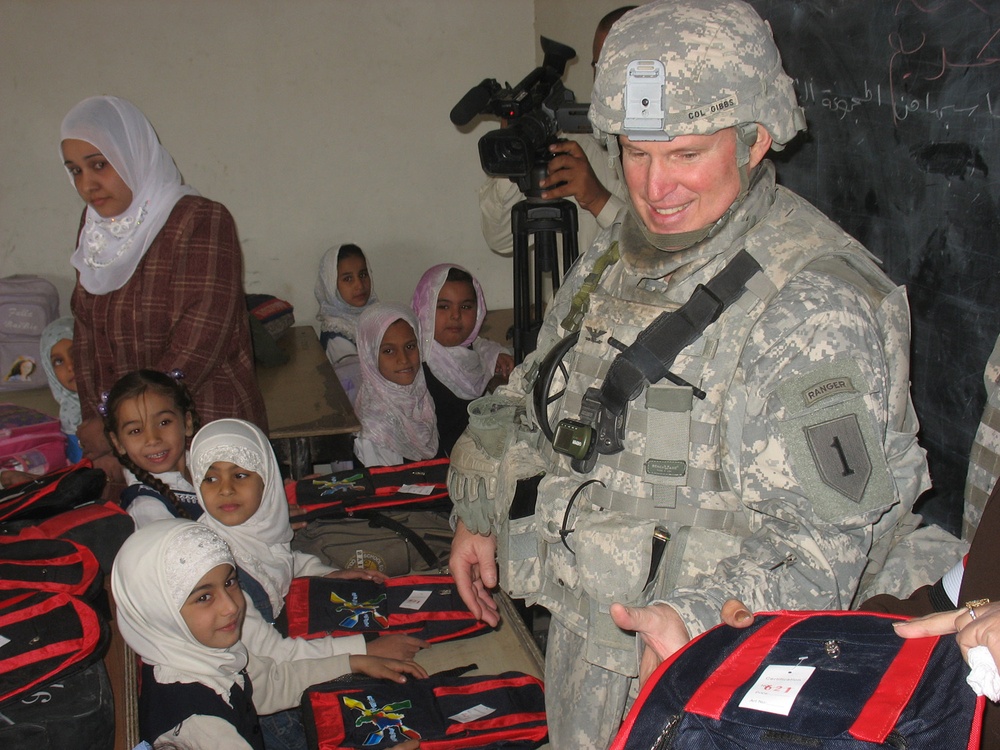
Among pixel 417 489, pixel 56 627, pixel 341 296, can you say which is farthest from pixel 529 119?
pixel 341 296

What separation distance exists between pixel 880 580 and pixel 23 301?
4275 mm

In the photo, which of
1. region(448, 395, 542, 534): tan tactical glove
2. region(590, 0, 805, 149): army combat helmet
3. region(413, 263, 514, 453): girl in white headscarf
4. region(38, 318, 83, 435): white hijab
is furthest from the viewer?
region(413, 263, 514, 453): girl in white headscarf

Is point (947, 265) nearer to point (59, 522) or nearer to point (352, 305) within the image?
point (59, 522)

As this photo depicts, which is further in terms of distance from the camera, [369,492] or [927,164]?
[369,492]

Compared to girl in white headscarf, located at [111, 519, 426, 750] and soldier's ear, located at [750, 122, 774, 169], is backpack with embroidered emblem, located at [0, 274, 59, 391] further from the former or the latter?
soldier's ear, located at [750, 122, 774, 169]

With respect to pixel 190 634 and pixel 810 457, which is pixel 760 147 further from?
pixel 190 634

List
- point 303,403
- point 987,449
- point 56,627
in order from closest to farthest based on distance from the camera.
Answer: point 987,449
point 56,627
point 303,403

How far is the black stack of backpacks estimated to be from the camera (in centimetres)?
179

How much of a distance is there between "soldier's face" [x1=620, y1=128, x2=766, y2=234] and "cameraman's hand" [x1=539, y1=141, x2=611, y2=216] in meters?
1.31

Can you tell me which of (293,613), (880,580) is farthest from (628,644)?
(293,613)

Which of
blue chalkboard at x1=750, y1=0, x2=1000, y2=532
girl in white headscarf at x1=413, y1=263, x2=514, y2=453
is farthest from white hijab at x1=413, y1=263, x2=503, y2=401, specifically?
blue chalkboard at x1=750, y1=0, x2=1000, y2=532

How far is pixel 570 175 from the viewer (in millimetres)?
2576

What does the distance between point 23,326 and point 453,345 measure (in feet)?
7.12

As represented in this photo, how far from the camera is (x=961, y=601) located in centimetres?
104
